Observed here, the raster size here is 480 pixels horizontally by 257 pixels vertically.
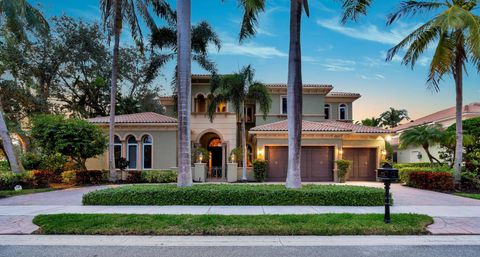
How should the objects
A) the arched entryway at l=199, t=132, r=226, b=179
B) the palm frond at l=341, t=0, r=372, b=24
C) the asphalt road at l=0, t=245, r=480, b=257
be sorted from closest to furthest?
the asphalt road at l=0, t=245, r=480, b=257, the palm frond at l=341, t=0, r=372, b=24, the arched entryway at l=199, t=132, r=226, b=179

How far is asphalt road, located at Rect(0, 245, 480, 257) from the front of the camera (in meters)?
4.74

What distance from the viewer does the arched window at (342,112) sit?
76.5 feet

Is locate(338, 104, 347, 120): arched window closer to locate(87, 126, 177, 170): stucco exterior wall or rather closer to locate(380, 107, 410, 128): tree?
locate(87, 126, 177, 170): stucco exterior wall

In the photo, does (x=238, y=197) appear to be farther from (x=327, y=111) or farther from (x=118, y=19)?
(x=327, y=111)

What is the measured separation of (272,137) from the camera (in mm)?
17859

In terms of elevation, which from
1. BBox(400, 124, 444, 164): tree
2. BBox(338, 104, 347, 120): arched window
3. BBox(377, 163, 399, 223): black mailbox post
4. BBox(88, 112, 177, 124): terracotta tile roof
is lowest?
BBox(377, 163, 399, 223): black mailbox post

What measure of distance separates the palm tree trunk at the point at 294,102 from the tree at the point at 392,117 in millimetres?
43644

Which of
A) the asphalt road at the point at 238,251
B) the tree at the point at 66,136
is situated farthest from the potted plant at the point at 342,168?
the tree at the point at 66,136

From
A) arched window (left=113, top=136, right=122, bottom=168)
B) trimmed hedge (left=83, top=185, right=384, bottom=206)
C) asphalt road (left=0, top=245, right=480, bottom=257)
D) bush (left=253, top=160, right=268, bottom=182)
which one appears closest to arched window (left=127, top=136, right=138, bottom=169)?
arched window (left=113, top=136, right=122, bottom=168)

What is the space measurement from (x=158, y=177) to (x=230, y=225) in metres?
11.6

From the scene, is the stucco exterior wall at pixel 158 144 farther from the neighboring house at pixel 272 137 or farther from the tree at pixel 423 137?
the tree at pixel 423 137

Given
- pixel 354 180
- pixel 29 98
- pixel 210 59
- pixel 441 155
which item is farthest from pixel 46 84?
pixel 441 155

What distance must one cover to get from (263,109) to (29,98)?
19.9 m

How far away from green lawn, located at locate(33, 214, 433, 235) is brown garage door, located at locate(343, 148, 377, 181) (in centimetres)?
1252
